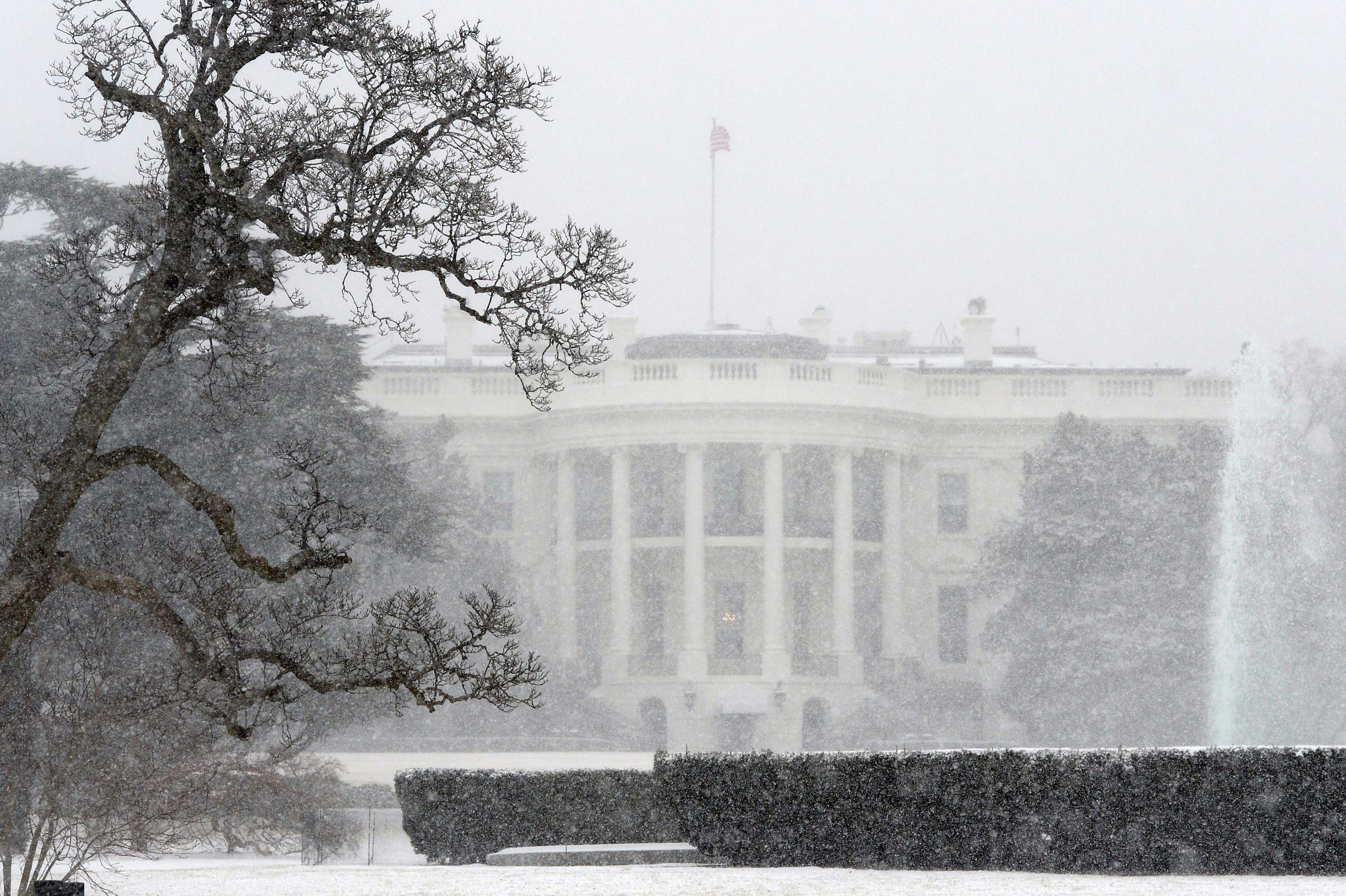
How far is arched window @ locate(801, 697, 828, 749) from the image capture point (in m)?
47.9

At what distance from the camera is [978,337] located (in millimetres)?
58656

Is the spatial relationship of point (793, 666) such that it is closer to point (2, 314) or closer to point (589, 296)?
point (2, 314)

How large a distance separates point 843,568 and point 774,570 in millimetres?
2036

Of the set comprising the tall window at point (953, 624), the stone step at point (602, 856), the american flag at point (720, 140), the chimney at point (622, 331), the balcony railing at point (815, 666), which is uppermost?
the american flag at point (720, 140)

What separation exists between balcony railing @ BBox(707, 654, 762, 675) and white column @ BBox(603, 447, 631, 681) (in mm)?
2463

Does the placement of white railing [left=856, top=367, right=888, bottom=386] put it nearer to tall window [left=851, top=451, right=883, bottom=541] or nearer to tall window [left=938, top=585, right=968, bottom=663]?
tall window [left=851, top=451, right=883, bottom=541]

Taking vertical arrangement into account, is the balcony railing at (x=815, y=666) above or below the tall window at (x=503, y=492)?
below

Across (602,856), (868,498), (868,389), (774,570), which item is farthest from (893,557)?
Result: (602,856)

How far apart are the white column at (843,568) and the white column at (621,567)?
19.3 ft

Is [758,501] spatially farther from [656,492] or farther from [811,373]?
[811,373]

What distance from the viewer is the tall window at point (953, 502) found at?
5503 cm

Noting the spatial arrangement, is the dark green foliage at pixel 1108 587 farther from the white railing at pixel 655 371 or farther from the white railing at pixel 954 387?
the white railing at pixel 655 371

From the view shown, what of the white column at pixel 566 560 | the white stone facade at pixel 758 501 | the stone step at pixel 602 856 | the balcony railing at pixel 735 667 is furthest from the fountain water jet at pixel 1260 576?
the stone step at pixel 602 856

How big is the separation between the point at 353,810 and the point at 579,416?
2722 cm
